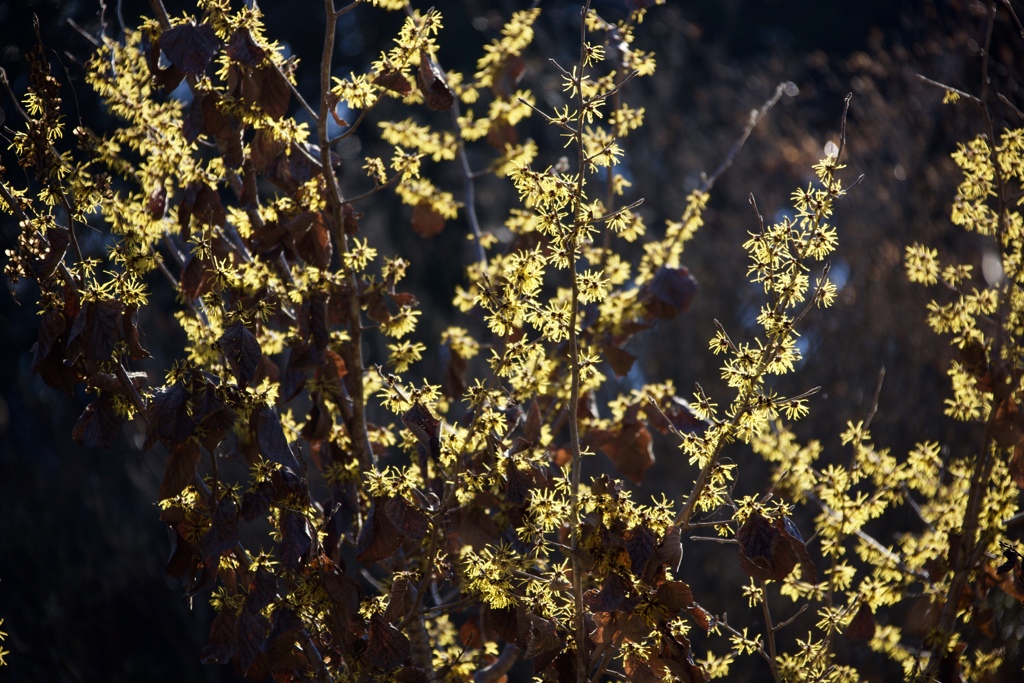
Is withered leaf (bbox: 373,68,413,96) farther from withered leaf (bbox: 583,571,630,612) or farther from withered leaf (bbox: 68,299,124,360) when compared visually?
withered leaf (bbox: 583,571,630,612)

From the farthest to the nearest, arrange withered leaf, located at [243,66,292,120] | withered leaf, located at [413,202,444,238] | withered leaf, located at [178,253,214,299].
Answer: withered leaf, located at [413,202,444,238]
withered leaf, located at [178,253,214,299]
withered leaf, located at [243,66,292,120]

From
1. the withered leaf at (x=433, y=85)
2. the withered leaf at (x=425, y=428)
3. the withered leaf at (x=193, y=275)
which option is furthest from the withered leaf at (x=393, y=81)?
the withered leaf at (x=425, y=428)

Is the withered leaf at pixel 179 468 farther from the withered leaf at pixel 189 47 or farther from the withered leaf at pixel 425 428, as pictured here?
the withered leaf at pixel 189 47

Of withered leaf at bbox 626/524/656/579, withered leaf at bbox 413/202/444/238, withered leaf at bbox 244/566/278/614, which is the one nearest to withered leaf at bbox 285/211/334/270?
withered leaf at bbox 413/202/444/238

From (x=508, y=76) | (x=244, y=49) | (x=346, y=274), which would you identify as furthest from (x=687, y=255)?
(x=244, y=49)

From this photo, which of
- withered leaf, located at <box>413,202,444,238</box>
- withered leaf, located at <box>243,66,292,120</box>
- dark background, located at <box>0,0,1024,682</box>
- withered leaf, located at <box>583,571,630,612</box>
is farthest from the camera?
dark background, located at <box>0,0,1024,682</box>

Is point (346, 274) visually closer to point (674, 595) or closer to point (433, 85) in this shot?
point (433, 85)

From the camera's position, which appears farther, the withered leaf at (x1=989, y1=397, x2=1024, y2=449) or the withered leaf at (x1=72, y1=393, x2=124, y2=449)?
the withered leaf at (x1=989, y1=397, x2=1024, y2=449)

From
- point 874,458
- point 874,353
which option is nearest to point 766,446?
point 874,458
